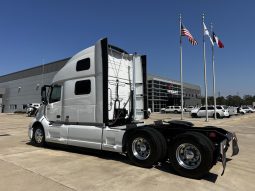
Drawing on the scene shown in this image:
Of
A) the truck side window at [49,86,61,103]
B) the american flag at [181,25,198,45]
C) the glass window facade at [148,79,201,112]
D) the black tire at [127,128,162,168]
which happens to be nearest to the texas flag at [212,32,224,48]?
the american flag at [181,25,198,45]

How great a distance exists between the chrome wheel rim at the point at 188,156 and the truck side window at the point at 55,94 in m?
5.40

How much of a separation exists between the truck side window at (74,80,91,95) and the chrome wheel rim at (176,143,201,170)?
381cm

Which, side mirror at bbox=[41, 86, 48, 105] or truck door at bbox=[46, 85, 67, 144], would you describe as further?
side mirror at bbox=[41, 86, 48, 105]

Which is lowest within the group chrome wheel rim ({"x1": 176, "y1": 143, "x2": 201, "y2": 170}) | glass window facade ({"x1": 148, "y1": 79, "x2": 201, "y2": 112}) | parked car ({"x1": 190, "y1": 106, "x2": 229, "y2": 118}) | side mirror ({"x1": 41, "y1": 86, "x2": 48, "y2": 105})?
chrome wheel rim ({"x1": 176, "y1": 143, "x2": 201, "y2": 170})

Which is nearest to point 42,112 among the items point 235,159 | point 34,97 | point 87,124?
point 87,124

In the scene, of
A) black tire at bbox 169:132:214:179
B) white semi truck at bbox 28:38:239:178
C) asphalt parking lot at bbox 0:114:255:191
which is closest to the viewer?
asphalt parking lot at bbox 0:114:255:191

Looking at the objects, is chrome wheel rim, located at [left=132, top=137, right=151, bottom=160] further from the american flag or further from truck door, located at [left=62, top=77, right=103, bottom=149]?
the american flag

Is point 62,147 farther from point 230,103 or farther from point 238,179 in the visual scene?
point 230,103

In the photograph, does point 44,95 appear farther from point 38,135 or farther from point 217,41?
point 217,41

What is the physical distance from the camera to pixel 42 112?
36.4 feet

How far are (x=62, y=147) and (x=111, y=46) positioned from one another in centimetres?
451

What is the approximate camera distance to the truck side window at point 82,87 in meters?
9.18

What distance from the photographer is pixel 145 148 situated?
7.54 meters

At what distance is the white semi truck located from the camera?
6.68m
